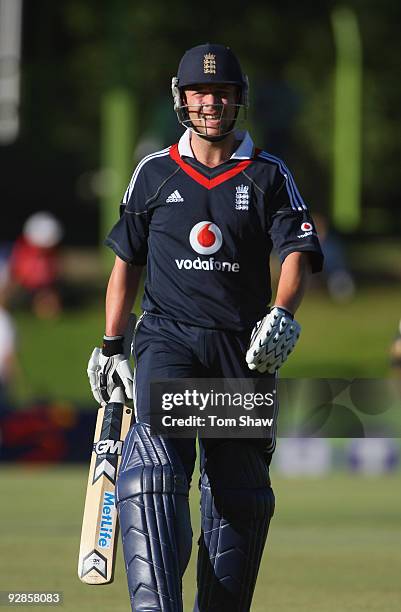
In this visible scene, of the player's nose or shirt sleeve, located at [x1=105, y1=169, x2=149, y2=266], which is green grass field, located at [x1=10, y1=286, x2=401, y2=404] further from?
the player's nose

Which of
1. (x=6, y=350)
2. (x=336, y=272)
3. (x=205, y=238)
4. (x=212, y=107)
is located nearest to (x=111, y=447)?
(x=205, y=238)

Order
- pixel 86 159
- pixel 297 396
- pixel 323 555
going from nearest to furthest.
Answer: pixel 323 555, pixel 297 396, pixel 86 159

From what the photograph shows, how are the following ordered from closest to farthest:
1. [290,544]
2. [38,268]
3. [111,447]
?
[111,447], [290,544], [38,268]

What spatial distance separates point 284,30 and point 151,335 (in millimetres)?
26433

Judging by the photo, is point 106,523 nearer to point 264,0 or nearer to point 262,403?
point 262,403

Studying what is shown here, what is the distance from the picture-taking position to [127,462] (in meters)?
4.86

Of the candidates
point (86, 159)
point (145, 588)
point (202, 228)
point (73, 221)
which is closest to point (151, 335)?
point (202, 228)

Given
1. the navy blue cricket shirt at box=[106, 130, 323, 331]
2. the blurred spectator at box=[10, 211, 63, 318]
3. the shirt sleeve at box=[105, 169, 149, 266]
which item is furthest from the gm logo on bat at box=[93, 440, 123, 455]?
the blurred spectator at box=[10, 211, 63, 318]

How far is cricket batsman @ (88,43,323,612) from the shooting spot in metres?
4.89

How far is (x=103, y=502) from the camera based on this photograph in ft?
16.5

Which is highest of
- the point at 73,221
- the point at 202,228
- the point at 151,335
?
the point at 73,221

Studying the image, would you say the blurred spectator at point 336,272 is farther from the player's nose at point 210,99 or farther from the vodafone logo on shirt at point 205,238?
the vodafone logo on shirt at point 205,238

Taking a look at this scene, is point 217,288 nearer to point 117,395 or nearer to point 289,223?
A: point 289,223

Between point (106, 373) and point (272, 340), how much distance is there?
2.22 feet
